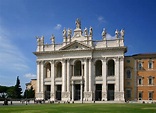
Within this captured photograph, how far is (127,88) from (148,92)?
5.17m

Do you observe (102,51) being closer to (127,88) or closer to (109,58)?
(109,58)

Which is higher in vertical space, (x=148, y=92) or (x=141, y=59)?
(x=141, y=59)

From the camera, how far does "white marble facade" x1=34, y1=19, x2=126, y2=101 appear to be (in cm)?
7044

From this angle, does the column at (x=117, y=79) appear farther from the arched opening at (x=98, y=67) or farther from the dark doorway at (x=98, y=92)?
the arched opening at (x=98, y=67)

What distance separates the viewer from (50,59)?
77062 millimetres

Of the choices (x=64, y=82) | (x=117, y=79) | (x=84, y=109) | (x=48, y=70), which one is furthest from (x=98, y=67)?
(x=84, y=109)

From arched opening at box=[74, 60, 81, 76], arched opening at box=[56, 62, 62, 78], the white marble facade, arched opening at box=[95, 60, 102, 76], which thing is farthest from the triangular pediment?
arched opening at box=[56, 62, 62, 78]

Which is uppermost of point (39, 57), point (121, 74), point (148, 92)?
point (39, 57)

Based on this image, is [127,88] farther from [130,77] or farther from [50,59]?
[50,59]

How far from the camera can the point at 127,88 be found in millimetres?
71125

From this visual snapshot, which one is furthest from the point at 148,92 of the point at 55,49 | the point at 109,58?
the point at 55,49

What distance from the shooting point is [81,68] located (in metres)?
75.4

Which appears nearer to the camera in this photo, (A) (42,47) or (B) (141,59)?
(B) (141,59)

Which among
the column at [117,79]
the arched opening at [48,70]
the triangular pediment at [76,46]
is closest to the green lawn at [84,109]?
the column at [117,79]
